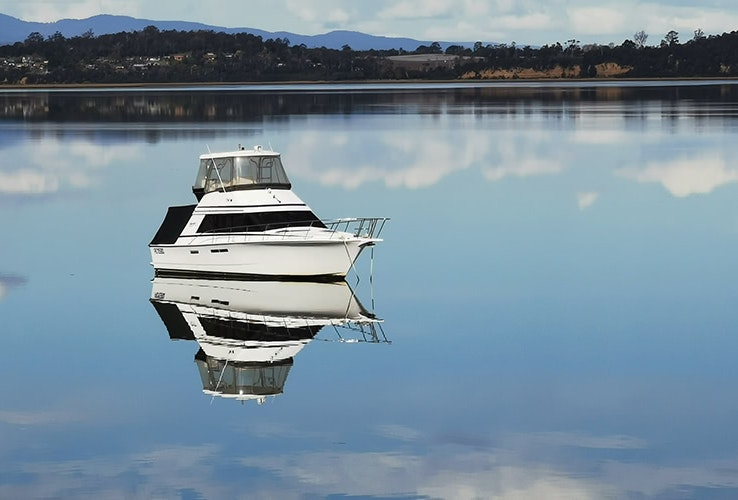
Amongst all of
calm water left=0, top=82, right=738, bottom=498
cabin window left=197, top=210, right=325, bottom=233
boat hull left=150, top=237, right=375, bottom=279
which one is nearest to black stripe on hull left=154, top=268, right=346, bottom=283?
boat hull left=150, top=237, right=375, bottom=279

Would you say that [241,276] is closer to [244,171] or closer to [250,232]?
[250,232]

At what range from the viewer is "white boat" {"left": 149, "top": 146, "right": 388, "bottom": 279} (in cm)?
3127

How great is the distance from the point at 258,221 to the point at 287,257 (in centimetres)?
139

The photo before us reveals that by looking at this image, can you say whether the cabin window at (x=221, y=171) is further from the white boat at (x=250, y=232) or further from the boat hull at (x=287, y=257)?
the boat hull at (x=287, y=257)

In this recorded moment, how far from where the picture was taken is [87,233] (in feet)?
138

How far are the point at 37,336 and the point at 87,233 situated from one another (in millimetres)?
16120

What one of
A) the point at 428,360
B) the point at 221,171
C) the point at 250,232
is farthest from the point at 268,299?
the point at 428,360

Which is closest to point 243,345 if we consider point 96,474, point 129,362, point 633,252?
point 129,362

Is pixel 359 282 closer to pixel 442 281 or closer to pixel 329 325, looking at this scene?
pixel 442 281

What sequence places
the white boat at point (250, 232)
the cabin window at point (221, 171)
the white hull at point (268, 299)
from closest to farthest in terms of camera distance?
the white hull at point (268, 299) < the white boat at point (250, 232) < the cabin window at point (221, 171)

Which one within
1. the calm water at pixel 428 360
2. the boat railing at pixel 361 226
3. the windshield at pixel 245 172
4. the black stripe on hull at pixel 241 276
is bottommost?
the calm water at pixel 428 360

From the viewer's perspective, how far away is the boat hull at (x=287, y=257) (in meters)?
31.2

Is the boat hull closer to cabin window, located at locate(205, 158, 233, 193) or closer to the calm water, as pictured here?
the calm water

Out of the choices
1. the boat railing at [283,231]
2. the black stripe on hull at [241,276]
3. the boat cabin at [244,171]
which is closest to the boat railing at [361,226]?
the boat railing at [283,231]
